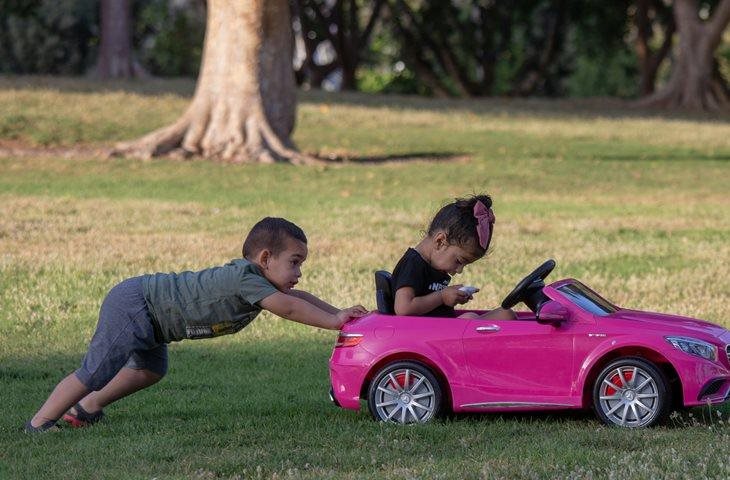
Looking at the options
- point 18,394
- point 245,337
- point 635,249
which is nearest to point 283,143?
point 635,249

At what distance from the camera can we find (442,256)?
7617 mm

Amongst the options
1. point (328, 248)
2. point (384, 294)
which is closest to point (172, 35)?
point (328, 248)

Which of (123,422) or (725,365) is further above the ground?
(725,365)

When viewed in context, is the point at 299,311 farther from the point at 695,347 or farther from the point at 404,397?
the point at 695,347

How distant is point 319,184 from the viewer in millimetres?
20766

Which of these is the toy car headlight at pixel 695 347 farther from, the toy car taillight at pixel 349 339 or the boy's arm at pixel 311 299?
the boy's arm at pixel 311 299

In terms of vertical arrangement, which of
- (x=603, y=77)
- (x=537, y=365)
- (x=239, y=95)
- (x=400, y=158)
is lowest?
(x=537, y=365)

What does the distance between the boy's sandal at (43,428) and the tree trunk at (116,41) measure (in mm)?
29166

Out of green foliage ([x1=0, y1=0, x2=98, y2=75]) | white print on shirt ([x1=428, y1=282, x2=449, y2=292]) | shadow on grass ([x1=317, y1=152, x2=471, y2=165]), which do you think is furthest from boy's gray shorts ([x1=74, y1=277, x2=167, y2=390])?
green foliage ([x1=0, y1=0, x2=98, y2=75])

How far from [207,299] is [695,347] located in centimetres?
245

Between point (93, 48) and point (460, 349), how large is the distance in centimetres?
4016

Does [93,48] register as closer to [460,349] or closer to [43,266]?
[43,266]

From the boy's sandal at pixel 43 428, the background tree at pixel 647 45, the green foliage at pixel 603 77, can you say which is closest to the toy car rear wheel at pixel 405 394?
the boy's sandal at pixel 43 428

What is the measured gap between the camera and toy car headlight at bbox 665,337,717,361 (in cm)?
737
